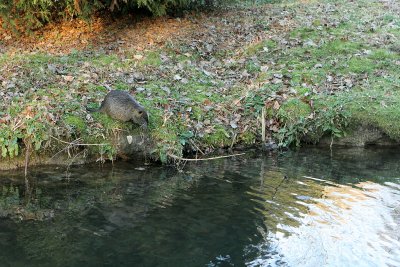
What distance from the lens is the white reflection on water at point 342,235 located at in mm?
5648

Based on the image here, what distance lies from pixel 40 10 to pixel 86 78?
3185mm

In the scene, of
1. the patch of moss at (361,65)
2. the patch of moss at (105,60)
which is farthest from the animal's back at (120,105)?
the patch of moss at (361,65)

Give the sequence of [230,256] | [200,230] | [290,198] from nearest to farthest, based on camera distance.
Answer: [230,256]
[200,230]
[290,198]

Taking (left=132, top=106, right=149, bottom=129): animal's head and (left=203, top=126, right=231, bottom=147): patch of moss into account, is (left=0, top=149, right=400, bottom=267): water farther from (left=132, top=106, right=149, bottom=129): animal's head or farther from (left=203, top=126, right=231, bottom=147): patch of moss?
(left=132, top=106, right=149, bottom=129): animal's head

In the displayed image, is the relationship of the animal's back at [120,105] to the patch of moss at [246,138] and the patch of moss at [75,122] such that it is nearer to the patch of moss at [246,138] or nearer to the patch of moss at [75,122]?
the patch of moss at [75,122]

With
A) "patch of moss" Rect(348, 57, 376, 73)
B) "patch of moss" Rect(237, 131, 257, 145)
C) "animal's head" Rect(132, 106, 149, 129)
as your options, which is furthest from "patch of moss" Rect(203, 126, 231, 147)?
"patch of moss" Rect(348, 57, 376, 73)

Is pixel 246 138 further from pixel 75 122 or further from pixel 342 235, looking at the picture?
pixel 342 235

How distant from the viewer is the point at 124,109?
870 centimetres

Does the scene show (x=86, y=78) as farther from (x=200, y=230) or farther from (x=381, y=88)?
(x=381, y=88)

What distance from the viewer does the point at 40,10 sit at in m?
12.3

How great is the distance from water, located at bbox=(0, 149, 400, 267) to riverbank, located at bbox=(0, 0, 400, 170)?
0.66m

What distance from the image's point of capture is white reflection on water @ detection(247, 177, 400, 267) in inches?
222

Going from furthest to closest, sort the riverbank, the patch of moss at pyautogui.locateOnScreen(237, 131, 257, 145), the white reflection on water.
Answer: the patch of moss at pyautogui.locateOnScreen(237, 131, 257, 145) < the riverbank < the white reflection on water

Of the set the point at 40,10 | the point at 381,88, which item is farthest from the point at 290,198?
the point at 40,10
